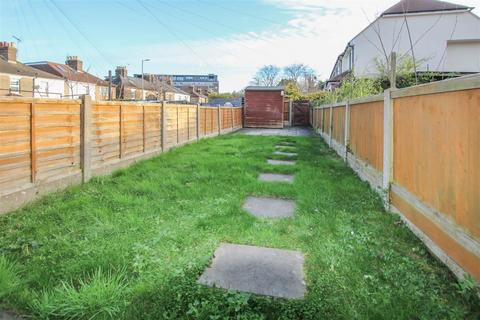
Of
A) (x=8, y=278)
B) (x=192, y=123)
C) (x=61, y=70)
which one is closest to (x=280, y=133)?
(x=192, y=123)

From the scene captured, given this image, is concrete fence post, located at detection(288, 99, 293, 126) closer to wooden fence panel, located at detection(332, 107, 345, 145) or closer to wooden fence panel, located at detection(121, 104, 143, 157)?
wooden fence panel, located at detection(332, 107, 345, 145)

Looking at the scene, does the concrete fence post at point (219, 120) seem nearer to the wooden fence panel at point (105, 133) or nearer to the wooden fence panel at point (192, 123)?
the wooden fence panel at point (192, 123)

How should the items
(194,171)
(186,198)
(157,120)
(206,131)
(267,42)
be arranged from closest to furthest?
(186,198)
(194,171)
(157,120)
(206,131)
(267,42)

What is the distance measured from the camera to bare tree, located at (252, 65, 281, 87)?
65.8 m

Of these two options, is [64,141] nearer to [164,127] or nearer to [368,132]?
[164,127]

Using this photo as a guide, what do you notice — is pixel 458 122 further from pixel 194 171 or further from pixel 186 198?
pixel 194 171

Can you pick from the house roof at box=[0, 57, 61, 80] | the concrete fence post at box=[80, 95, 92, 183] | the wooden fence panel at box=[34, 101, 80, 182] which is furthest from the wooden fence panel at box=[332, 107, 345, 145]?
the house roof at box=[0, 57, 61, 80]

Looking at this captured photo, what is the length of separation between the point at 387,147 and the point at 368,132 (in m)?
1.45

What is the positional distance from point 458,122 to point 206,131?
12.3m

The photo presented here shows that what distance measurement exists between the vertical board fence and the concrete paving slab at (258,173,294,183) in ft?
5.84

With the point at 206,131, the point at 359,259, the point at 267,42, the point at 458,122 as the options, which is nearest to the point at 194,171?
the point at 359,259

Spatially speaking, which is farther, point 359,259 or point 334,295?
point 359,259

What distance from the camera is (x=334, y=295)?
2506 millimetres

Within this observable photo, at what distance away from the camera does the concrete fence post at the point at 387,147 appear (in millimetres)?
4570
